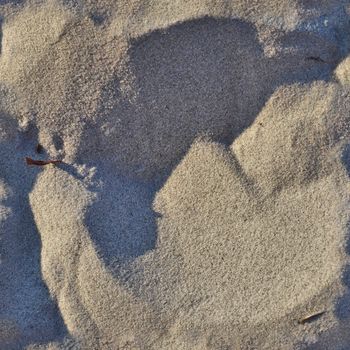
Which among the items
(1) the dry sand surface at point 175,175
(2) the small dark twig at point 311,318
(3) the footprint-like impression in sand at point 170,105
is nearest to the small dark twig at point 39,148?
(1) the dry sand surface at point 175,175

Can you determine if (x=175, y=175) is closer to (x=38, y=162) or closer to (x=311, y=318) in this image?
(x=38, y=162)

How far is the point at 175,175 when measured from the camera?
195 centimetres

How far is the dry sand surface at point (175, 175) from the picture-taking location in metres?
1.86

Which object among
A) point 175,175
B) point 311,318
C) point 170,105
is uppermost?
point 170,105

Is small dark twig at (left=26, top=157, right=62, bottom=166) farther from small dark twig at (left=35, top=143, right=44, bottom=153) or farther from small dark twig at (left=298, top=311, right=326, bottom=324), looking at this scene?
small dark twig at (left=298, top=311, right=326, bottom=324)

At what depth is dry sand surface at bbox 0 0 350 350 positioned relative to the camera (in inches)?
73.0

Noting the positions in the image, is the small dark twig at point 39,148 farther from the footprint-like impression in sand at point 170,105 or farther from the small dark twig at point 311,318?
the small dark twig at point 311,318

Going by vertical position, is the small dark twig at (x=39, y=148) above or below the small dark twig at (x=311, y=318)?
above

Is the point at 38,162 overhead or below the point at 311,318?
overhead

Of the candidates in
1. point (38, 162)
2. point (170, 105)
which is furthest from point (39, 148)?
point (170, 105)

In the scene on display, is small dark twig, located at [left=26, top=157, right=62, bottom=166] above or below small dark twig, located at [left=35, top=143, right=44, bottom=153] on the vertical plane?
below

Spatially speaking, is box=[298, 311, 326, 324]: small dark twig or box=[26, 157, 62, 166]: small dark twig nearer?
box=[298, 311, 326, 324]: small dark twig

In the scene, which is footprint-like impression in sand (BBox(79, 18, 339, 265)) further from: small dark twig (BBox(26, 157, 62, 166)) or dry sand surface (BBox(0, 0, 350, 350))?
small dark twig (BBox(26, 157, 62, 166))

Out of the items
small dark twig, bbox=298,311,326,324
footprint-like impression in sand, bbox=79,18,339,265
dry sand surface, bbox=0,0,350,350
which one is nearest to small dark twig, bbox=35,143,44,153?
dry sand surface, bbox=0,0,350,350
